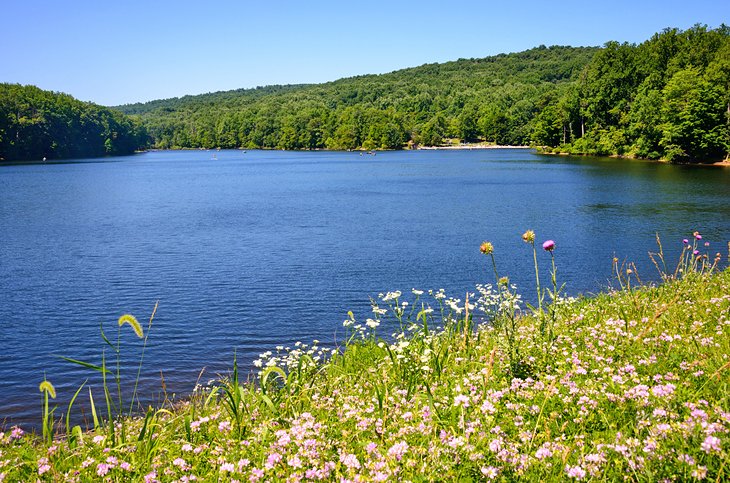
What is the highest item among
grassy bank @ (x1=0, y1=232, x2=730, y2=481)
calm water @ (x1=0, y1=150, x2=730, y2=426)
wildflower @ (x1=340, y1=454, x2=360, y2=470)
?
wildflower @ (x1=340, y1=454, x2=360, y2=470)

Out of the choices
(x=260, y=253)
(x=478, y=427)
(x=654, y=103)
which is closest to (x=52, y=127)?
(x=654, y=103)

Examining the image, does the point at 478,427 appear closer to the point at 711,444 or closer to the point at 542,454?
the point at 542,454

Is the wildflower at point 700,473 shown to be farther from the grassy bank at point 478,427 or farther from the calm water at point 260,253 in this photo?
the calm water at point 260,253

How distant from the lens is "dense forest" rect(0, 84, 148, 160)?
414ft

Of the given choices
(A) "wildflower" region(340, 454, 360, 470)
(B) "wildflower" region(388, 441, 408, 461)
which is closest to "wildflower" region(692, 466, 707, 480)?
(B) "wildflower" region(388, 441, 408, 461)

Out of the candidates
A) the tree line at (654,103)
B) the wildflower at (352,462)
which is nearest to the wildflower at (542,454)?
the wildflower at (352,462)

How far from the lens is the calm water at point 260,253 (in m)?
14.5

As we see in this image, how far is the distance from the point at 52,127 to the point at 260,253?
432ft

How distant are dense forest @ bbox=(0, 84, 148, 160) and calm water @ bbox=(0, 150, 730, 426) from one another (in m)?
85.4

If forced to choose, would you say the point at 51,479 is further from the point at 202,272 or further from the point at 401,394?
Answer: the point at 202,272

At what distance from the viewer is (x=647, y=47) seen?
89312mm

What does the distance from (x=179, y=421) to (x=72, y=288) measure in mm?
16439

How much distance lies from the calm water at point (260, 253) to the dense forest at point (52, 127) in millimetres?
85366

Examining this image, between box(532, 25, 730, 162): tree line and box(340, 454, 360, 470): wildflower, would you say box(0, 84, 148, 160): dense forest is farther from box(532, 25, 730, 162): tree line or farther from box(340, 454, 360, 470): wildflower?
box(340, 454, 360, 470): wildflower
